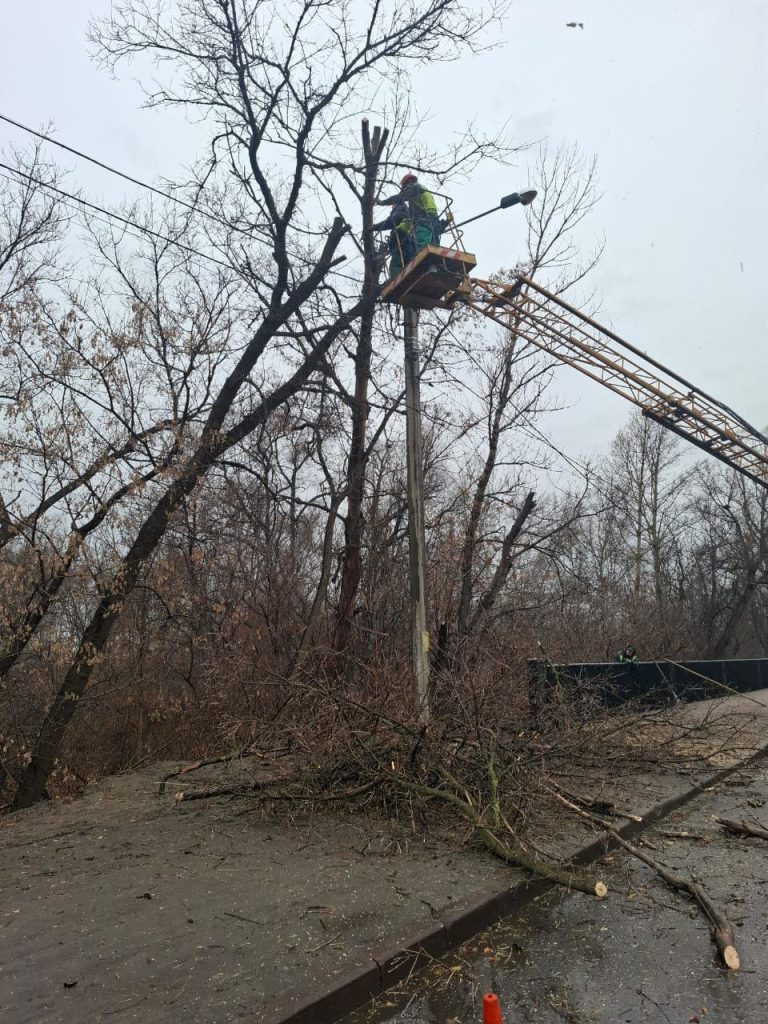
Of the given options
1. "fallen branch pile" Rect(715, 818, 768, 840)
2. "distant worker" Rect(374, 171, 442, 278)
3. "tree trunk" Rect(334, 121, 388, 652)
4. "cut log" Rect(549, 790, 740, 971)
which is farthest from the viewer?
"tree trunk" Rect(334, 121, 388, 652)

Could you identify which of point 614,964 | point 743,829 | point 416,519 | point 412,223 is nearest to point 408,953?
point 614,964

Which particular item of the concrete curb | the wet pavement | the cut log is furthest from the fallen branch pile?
the concrete curb

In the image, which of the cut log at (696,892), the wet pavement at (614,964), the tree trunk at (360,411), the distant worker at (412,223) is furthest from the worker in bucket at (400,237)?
the wet pavement at (614,964)

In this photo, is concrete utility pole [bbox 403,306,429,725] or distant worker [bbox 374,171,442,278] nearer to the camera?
concrete utility pole [bbox 403,306,429,725]

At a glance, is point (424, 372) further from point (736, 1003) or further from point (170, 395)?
point (736, 1003)

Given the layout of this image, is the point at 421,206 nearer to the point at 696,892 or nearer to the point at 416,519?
the point at 416,519

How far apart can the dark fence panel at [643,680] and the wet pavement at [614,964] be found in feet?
9.45

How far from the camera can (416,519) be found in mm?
8938

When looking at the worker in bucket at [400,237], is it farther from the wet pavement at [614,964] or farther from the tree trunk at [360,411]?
the wet pavement at [614,964]

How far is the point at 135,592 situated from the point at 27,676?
191 centimetres

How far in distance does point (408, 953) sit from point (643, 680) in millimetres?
9835

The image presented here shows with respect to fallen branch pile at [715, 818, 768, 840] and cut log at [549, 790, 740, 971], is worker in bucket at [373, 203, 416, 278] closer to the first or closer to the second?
cut log at [549, 790, 740, 971]

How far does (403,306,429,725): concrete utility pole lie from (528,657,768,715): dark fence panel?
1.20 m

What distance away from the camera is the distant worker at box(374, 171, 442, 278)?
971 cm
